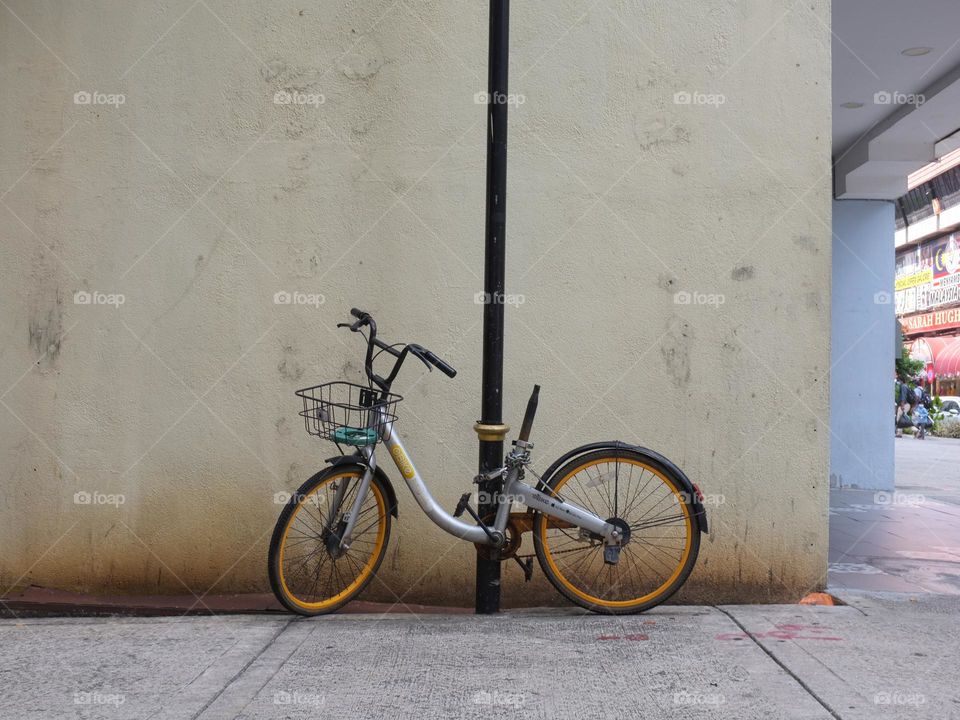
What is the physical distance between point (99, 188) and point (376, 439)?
1.91m

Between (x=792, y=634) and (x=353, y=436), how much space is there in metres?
1.95

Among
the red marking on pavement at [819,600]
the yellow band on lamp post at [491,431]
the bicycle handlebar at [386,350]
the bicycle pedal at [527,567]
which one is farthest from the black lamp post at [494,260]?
the red marking on pavement at [819,600]

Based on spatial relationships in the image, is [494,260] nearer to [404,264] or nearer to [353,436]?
[404,264]

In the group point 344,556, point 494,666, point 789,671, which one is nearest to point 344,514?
point 344,556

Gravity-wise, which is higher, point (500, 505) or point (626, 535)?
point (500, 505)

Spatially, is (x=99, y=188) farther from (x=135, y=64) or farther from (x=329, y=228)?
(x=329, y=228)

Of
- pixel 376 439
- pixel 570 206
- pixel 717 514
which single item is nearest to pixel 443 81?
pixel 570 206

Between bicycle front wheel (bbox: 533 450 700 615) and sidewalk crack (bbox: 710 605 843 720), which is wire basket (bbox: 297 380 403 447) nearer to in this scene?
bicycle front wheel (bbox: 533 450 700 615)

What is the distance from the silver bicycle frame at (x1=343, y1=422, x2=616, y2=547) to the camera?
3.74 m

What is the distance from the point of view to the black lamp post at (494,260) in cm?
377

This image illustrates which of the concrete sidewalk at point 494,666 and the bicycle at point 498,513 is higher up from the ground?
the bicycle at point 498,513

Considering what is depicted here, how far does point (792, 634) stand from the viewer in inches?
137

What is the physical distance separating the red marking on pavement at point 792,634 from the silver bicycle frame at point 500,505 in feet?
2.18

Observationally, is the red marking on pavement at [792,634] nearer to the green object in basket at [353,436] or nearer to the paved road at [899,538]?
the paved road at [899,538]
